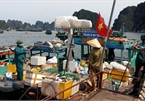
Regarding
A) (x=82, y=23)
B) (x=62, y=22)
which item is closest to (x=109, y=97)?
(x=82, y=23)

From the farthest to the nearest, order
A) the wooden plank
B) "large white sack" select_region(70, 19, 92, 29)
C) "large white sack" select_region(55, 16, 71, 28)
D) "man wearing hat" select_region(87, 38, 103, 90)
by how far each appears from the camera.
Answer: "large white sack" select_region(55, 16, 71, 28) < "large white sack" select_region(70, 19, 92, 29) < "man wearing hat" select_region(87, 38, 103, 90) < the wooden plank

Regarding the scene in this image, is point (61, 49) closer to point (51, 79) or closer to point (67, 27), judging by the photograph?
point (67, 27)

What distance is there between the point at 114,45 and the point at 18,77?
6458 millimetres

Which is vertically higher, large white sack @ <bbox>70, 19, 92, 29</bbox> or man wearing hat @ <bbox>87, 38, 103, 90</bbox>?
large white sack @ <bbox>70, 19, 92, 29</bbox>

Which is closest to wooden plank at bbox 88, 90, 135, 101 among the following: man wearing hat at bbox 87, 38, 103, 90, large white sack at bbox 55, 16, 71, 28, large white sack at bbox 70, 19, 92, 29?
man wearing hat at bbox 87, 38, 103, 90

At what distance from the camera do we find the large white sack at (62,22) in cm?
871

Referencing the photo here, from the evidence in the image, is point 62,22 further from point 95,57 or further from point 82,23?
point 95,57

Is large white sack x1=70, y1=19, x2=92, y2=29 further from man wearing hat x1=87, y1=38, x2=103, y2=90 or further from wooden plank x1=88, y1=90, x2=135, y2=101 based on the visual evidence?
wooden plank x1=88, y1=90, x2=135, y2=101

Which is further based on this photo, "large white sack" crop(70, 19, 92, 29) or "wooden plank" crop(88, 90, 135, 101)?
"large white sack" crop(70, 19, 92, 29)

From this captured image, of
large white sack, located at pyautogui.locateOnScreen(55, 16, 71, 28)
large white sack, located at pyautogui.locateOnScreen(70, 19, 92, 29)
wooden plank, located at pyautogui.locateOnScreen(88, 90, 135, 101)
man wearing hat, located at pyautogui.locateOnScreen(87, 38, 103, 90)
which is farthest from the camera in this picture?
large white sack, located at pyautogui.locateOnScreen(55, 16, 71, 28)

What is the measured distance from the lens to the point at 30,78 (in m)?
8.08

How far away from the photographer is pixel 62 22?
8742 mm

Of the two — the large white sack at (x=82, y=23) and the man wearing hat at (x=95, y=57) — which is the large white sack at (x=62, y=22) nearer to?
the large white sack at (x=82, y=23)

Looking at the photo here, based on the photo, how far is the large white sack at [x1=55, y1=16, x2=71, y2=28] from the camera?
Answer: 8711 mm
